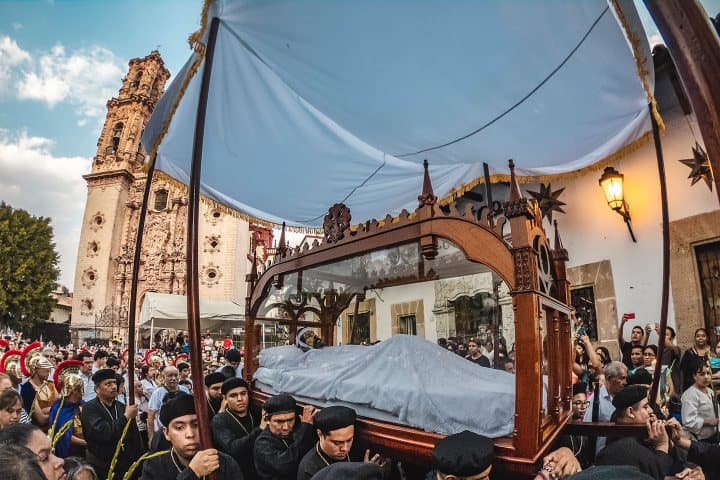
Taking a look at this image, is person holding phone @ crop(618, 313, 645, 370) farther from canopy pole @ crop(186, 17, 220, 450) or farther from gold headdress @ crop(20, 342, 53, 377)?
gold headdress @ crop(20, 342, 53, 377)

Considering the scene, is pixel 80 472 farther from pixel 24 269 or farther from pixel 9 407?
pixel 24 269

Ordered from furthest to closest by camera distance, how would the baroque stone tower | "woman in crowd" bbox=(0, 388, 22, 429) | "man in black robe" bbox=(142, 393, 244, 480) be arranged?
the baroque stone tower, "woman in crowd" bbox=(0, 388, 22, 429), "man in black robe" bbox=(142, 393, 244, 480)

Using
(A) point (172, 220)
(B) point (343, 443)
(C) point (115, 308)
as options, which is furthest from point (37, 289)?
(B) point (343, 443)

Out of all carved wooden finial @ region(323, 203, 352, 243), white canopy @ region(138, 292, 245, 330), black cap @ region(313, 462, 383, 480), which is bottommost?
black cap @ region(313, 462, 383, 480)

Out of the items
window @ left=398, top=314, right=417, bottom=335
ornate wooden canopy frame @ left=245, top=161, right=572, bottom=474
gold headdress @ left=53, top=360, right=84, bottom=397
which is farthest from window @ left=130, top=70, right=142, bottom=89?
window @ left=398, top=314, right=417, bottom=335

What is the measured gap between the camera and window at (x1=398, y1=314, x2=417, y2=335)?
10.6ft

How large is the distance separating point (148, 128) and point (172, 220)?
26342mm

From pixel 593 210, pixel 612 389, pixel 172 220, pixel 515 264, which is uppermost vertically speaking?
pixel 172 220

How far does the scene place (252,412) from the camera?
4105 mm

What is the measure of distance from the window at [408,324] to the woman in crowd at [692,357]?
3095 mm

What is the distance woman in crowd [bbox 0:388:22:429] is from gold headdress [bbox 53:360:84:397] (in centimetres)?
71

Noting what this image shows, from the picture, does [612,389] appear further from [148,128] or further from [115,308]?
[115,308]

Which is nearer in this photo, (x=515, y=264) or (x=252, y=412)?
(x=515, y=264)

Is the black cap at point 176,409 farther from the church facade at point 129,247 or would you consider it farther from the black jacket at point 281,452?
the church facade at point 129,247
